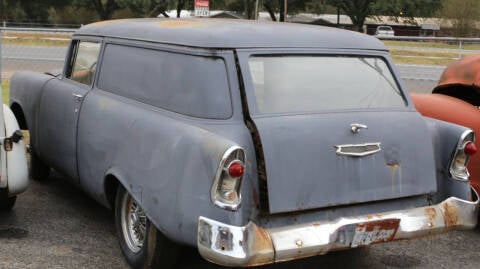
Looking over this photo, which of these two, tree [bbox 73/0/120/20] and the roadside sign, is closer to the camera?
the roadside sign

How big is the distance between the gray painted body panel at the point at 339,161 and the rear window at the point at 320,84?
125 millimetres

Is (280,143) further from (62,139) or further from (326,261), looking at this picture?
(62,139)

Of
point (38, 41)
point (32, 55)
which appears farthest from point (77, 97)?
point (38, 41)

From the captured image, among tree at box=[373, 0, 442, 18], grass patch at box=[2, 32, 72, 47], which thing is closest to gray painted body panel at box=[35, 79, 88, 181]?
grass patch at box=[2, 32, 72, 47]

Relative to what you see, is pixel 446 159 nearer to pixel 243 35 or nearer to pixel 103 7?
pixel 243 35

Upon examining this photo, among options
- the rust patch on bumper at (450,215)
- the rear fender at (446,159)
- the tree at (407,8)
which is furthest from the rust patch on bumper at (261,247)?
the tree at (407,8)

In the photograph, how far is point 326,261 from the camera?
13.9 feet

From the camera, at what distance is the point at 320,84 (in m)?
3.67

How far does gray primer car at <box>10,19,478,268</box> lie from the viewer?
3.17m

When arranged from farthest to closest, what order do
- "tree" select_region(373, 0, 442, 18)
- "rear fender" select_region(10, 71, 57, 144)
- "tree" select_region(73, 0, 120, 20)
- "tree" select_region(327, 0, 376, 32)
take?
"tree" select_region(73, 0, 120, 20), "tree" select_region(327, 0, 376, 32), "tree" select_region(373, 0, 442, 18), "rear fender" select_region(10, 71, 57, 144)

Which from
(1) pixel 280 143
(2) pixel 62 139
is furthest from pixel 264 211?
(2) pixel 62 139

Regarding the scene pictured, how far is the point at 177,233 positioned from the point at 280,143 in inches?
29.6

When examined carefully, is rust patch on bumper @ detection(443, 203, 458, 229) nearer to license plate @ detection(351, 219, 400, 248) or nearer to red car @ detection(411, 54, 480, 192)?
license plate @ detection(351, 219, 400, 248)

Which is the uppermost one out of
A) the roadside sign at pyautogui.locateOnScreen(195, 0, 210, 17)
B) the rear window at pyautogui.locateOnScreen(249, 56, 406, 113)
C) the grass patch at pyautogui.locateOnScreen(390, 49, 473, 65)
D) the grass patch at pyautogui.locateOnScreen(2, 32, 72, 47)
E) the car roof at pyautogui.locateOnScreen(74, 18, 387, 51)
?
the roadside sign at pyautogui.locateOnScreen(195, 0, 210, 17)
